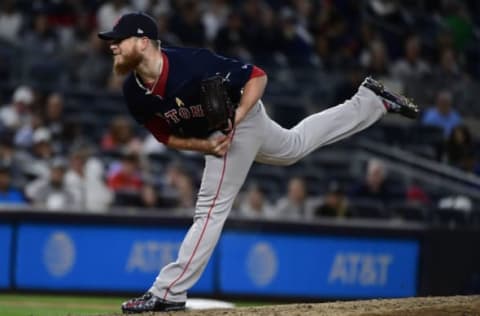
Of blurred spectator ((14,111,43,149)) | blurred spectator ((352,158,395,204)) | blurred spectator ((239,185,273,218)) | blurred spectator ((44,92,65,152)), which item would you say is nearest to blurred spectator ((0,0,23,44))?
blurred spectator ((44,92,65,152))

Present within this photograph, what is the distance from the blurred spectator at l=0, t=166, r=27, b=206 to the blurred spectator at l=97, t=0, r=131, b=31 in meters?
3.02

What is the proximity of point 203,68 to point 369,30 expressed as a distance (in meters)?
Result: 10.4

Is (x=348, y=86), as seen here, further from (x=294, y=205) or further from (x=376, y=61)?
(x=294, y=205)

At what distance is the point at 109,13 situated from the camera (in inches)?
618

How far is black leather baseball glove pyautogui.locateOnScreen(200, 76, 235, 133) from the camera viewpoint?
7406mm

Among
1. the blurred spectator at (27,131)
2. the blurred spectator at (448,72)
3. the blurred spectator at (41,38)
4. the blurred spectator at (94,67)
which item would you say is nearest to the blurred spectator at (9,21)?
the blurred spectator at (41,38)

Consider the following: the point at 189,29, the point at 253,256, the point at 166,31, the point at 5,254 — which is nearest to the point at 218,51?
the point at 189,29

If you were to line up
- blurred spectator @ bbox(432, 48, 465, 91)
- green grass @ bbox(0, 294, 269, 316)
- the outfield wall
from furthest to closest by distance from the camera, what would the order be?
blurred spectator @ bbox(432, 48, 465, 91)
the outfield wall
green grass @ bbox(0, 294, 269, 316)

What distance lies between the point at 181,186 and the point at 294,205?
1243 mm

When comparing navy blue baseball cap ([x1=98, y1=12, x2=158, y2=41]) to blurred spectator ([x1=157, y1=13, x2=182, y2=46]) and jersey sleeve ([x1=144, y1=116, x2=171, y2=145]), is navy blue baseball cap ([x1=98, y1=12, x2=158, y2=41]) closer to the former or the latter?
jersey sleeve ([x1=144, y1=116, x2=171, y2=145])

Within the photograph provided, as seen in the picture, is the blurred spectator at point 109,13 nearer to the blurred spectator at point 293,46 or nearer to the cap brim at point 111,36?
the blurred spectator at point 293,46

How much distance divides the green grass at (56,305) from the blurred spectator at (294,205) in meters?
1.21

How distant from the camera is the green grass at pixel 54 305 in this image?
10.4 meters

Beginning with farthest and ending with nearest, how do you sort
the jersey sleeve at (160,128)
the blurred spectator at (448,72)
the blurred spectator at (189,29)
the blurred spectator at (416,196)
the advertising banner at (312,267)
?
the blurred spectator at (448,72) < the blurred spectator at (189,29) < the blurred spectator at (416,196) < the advertising banner at (312,267) < the jersey sleeve at (160,128)
